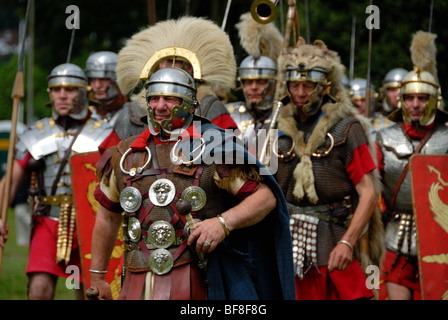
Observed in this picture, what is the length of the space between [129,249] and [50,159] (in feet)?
11.3

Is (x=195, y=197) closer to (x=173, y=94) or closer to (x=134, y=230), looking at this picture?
(x=134, y=230)

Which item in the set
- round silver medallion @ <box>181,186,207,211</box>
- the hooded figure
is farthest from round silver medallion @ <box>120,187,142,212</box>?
the hooded figure

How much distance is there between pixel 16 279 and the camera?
483 inches

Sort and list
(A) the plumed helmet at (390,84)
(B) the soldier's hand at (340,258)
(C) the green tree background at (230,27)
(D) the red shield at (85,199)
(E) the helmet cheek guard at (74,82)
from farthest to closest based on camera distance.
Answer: (C) the green tree background at (230,27) → (A) the plumed helmet at (390,84) → (E) the helmet cheek guard at (74,82) → (D) the red shield at (85,199) → (B) the soldier's hand at (340,258)

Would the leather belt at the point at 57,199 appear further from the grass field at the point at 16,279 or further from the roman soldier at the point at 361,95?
the roman soldier at the point at 361,95

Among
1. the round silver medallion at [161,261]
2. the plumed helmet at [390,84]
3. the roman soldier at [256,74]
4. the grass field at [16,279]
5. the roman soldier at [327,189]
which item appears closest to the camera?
the round silver medallion at [161,261]

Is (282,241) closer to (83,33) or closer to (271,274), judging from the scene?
(271,274)

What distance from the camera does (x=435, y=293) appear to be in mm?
7984

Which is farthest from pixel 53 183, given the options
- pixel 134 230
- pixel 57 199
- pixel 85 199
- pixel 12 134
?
pixel 134 230

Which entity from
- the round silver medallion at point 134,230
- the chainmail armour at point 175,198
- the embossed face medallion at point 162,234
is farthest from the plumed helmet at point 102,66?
the embossed face medallion at point 162,234

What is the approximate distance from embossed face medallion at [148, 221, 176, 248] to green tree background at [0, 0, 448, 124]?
309 cm

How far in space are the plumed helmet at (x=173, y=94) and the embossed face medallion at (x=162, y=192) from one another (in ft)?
1.04

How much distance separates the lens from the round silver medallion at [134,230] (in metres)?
5.47

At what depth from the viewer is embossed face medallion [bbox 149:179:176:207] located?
17.7 ft
